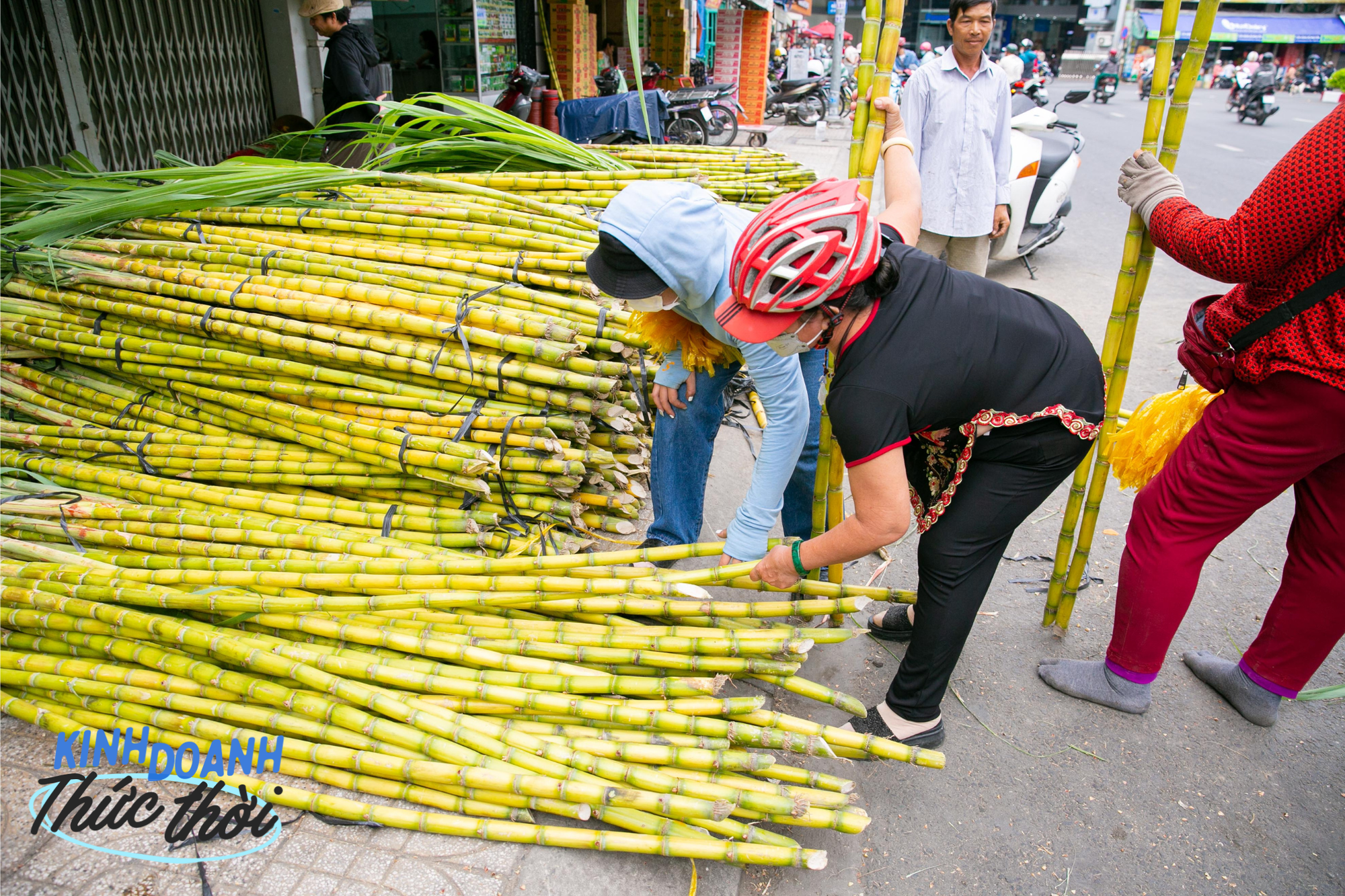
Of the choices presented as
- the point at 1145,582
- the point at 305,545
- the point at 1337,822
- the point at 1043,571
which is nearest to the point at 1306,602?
the point at 1145,582

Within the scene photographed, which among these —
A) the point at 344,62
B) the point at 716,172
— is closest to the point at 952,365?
the point at 716,172

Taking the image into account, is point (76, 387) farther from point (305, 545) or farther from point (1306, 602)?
point (1306, 602)

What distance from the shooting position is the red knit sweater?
1.62 metres

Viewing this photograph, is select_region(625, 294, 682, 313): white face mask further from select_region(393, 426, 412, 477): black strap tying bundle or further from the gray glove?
the gray glove

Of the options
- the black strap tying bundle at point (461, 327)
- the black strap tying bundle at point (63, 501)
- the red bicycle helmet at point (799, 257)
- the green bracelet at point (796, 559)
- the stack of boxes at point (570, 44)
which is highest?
the stack of boxes at point (570, 44)

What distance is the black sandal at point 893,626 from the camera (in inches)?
102

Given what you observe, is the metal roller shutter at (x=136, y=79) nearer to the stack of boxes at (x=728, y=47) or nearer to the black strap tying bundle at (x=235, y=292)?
the black strap tying bundle at (x=235, y=292)

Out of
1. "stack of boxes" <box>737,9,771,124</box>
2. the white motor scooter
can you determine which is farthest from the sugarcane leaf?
"stack of boxes" <box>737,9,771,124</box>

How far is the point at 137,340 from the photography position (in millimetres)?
3012

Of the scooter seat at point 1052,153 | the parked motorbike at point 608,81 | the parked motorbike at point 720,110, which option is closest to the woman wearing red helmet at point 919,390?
the scooter seat at point 1052,153

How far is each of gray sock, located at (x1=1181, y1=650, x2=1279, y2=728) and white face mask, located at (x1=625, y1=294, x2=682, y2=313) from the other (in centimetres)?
196

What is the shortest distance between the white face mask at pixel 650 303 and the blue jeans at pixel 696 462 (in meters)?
0.42

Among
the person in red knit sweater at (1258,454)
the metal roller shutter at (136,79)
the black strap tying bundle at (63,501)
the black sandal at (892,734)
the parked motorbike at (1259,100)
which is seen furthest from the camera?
the parked motorbike at (1259,100)

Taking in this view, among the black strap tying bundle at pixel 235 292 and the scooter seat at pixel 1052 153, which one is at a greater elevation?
the scooter seat at pixel 1052 153
